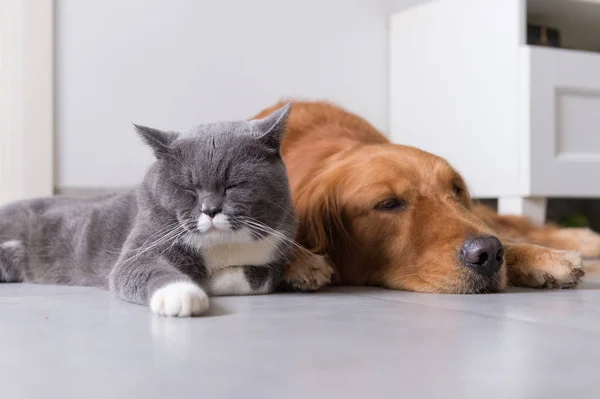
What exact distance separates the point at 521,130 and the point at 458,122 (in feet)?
1.27

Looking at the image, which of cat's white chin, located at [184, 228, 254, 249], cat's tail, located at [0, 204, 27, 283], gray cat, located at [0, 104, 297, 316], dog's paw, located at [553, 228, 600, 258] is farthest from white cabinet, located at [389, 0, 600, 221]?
cat's tail, located at [0, 204, 27, 283]

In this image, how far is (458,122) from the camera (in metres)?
3.14

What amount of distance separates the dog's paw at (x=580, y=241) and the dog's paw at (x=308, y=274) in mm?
1153

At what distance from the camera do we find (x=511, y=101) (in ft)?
9.29

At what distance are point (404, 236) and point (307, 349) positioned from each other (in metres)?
0.74

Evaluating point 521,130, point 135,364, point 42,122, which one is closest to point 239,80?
point 42,122

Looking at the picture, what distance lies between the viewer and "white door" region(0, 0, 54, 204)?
9.68 ft

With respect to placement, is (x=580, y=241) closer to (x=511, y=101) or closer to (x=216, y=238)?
(x=511, y=101)

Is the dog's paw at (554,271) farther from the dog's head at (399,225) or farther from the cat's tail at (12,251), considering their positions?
the cat's tail at (12,251)

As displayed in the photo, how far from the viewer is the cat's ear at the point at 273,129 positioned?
1538mm

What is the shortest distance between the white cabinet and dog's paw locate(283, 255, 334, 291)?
1.35 m

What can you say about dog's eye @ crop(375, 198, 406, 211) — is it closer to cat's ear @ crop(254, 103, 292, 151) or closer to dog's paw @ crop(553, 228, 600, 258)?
cat's ear @ crop(254, 103, 292, 151)

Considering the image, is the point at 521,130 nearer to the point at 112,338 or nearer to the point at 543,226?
the point at 543,226

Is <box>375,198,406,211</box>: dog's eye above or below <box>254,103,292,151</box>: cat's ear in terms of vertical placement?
below
